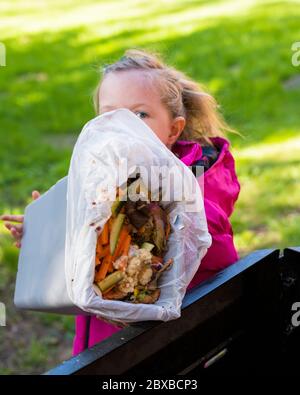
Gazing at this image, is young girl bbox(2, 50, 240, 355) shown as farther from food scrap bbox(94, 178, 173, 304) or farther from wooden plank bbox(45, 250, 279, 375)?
food scrap bbox(94, 178, 173, 304)

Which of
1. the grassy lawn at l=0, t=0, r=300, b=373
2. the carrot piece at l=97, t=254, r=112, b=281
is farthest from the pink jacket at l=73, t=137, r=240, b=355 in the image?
the grassy lawn at l=0, t=0, r=300, b=373

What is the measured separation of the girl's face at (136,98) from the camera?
159cm

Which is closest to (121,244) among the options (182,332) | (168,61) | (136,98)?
(182,332)

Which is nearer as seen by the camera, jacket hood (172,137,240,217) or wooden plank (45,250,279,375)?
wooden plank (45,250,279,375)

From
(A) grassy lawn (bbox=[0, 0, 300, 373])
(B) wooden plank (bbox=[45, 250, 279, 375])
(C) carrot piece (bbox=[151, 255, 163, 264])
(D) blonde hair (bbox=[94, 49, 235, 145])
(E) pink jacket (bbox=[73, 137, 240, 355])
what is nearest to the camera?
(B) wooden plank (bbox=[45, 250, 279, 375])

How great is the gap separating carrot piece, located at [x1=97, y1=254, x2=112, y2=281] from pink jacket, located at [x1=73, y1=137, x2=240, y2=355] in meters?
0.43

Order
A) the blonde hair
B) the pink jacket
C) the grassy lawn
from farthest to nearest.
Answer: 1. the grassy lawn
2. the blonde hair
3. the pink jacket

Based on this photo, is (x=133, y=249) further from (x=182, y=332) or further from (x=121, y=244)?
(x=182, y=332)

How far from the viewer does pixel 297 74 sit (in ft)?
20.1

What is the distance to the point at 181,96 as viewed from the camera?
1.84 metres

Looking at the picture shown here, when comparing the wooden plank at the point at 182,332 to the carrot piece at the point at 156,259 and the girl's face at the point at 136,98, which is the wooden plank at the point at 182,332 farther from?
the girl's face at the point at 136,98

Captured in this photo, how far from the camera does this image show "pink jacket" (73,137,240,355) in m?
1.57
